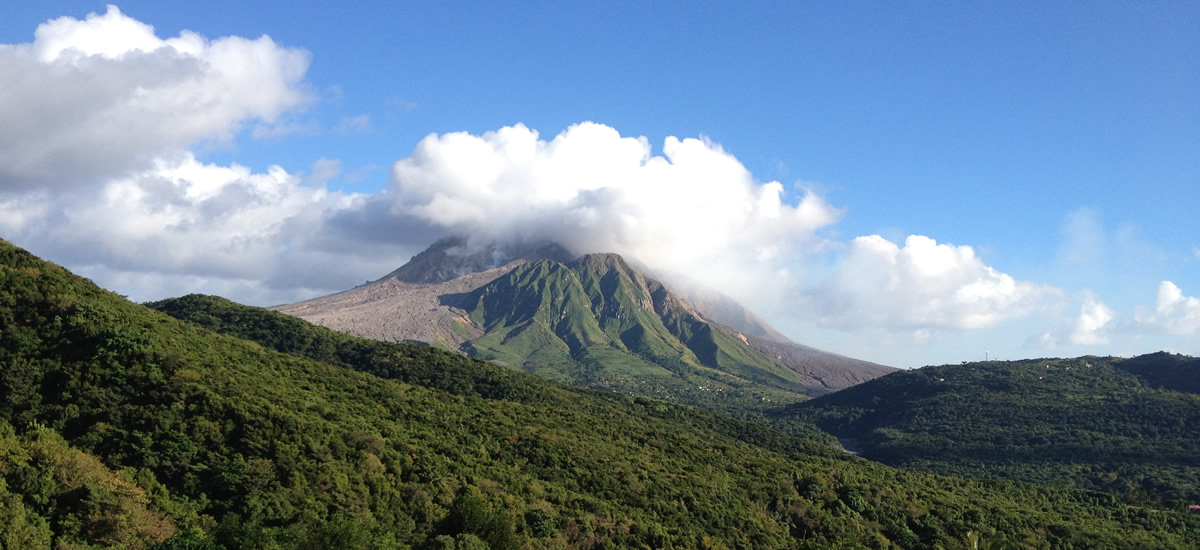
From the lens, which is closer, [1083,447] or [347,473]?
[347,473]

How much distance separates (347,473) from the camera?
1889 inches

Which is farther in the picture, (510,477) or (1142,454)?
(1142,454)

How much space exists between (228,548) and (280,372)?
37.2 meters

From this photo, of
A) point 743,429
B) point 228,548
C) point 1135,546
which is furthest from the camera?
point 743,429

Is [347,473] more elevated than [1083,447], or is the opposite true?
[1083,447]

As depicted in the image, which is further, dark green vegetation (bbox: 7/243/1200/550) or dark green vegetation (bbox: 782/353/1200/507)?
dark green vegetation (bbox: 782/353/1200/507)

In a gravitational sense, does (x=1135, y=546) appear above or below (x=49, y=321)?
below

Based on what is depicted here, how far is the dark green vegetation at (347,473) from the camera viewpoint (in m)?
38.0

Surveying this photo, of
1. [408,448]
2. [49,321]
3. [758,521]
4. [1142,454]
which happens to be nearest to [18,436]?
[49,321]

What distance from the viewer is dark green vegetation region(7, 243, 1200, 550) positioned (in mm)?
37969

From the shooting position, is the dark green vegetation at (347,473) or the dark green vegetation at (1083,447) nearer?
the dark green vegetation at (347,473)

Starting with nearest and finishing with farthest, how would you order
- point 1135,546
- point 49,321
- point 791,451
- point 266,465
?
1. point 266,465
2. point 49,321
3. point 1135,546
4. point 791,451

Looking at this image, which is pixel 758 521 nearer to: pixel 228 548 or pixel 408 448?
pixel 408 448

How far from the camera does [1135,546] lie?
7512 centimetres
